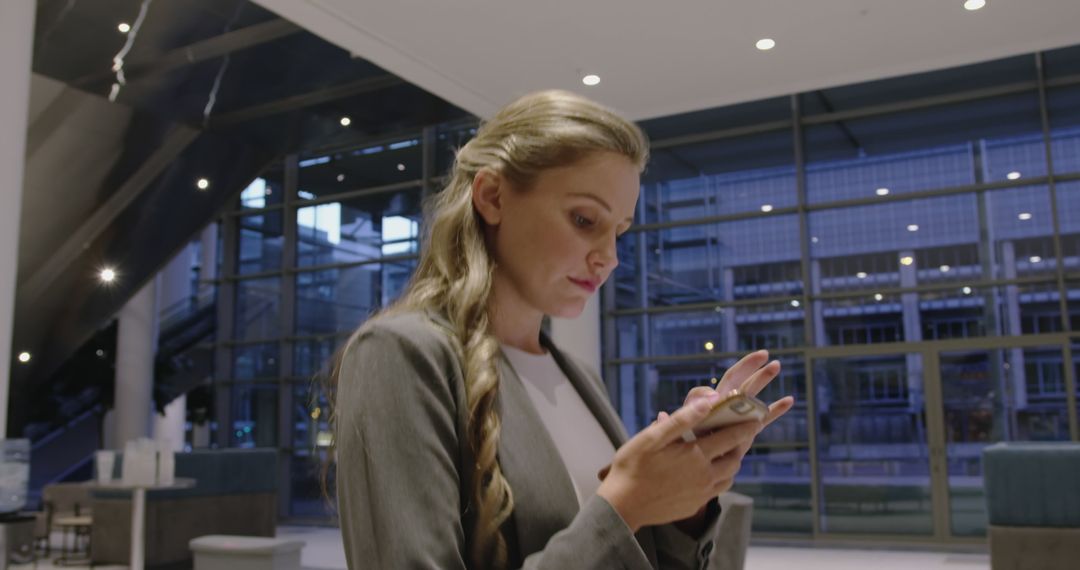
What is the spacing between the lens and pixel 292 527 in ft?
45.3

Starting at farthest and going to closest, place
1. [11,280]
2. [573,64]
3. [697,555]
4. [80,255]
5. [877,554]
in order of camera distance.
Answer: [80,255] < [877,554] < [573,64] < [11,280] < [697,555]

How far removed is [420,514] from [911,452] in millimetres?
10943

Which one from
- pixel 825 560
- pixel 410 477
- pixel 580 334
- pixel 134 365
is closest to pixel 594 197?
pixel 410 477

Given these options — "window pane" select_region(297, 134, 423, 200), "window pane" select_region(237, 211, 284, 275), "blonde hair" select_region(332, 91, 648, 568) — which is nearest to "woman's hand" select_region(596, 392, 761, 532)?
"blonde hair" select_region(332, 91, 648, 568)

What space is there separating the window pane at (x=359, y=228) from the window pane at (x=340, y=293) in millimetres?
188

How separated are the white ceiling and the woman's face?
22.6 ft

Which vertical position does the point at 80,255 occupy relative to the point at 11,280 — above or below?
above

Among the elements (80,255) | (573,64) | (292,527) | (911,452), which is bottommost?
(292,527)

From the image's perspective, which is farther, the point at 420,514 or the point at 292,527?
the point at 292,527

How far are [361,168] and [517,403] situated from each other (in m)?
14.1

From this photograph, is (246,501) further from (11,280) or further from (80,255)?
(11,280)

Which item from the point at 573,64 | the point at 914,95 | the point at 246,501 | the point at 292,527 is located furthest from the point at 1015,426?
the point at 292,527

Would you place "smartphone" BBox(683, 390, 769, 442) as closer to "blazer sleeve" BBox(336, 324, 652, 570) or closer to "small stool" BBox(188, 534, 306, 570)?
"blazer sleeve" BBox(336, 324, 652, 570)

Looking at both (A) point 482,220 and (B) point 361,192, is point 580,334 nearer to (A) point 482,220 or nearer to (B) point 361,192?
(B) point 361,192
